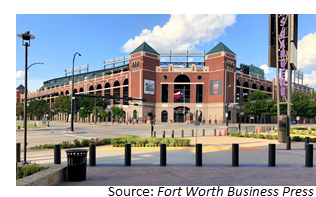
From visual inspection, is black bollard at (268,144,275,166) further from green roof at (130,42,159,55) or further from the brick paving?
green roof at (130,42,159,55)

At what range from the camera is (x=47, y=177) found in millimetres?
6473

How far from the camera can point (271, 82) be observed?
100 m

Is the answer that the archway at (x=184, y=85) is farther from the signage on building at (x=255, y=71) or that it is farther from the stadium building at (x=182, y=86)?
the signage on building at (x=255, y=71)

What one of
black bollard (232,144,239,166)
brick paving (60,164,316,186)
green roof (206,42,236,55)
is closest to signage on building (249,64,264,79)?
green roof (206,42,236,55)

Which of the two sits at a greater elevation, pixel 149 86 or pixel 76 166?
pixel 149 86

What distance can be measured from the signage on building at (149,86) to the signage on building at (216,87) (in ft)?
56.5

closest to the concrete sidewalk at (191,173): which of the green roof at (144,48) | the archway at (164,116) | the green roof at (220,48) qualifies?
the archway at (164,116)

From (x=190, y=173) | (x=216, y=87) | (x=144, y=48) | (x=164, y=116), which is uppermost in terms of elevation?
(x=144, y=48)

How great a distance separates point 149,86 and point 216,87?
19562mm

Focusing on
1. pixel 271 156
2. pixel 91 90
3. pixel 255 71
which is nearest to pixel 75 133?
pixel 271 156

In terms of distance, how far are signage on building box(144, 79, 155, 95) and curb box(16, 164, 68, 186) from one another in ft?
225

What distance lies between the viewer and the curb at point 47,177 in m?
5.89

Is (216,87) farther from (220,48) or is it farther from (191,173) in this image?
(191,173)

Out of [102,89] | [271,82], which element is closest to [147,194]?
[102,89]
